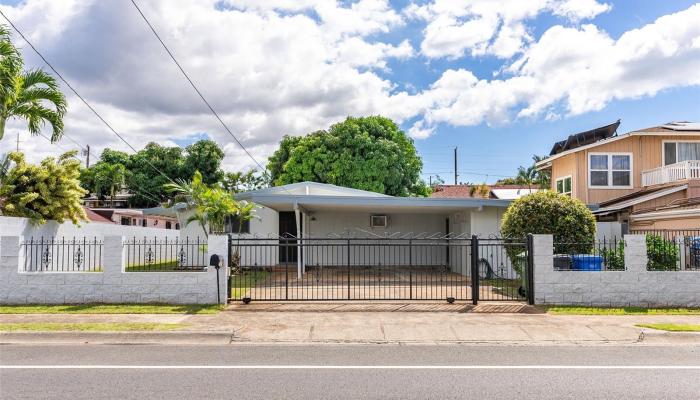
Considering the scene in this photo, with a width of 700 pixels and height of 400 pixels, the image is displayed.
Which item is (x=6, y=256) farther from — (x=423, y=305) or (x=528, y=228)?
(x=528, y=228)

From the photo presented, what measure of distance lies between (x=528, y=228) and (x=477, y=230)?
4.58 m

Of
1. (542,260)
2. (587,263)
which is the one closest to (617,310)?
(587,263)

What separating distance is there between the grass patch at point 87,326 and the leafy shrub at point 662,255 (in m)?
11.0

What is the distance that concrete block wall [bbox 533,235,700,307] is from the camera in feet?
40.0

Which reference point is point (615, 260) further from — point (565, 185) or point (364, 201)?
point (565, 185)

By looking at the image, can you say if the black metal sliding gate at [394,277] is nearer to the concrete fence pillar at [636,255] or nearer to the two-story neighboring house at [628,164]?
the concrete fence pillar at [636,255]

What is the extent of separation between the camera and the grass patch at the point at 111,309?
1138 centimetres

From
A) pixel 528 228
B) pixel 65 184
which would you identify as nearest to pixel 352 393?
pixel 528 228

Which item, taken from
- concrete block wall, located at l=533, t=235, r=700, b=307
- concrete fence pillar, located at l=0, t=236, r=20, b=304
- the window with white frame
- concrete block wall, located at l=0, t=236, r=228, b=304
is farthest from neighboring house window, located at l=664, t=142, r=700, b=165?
concrete fence pillar, located at l=0, t=236, r=20, b=304

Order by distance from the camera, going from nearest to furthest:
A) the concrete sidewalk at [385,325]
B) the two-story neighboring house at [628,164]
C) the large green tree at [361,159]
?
the concrete sidewalk at [385,325] < the two-story neighboring house at [628,164] < the large green tree at [361,159]

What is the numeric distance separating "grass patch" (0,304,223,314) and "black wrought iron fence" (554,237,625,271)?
8.03m

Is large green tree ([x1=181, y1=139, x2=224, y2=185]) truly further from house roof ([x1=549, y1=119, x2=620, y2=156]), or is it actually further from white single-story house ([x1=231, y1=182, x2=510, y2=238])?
house roof ([x1=549, y1=119, x2=620, y2=156])

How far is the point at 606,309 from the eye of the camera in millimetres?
11992

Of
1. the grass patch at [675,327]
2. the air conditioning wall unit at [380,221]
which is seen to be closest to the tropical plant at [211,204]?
the air conditioning wall unit at [380,221]
